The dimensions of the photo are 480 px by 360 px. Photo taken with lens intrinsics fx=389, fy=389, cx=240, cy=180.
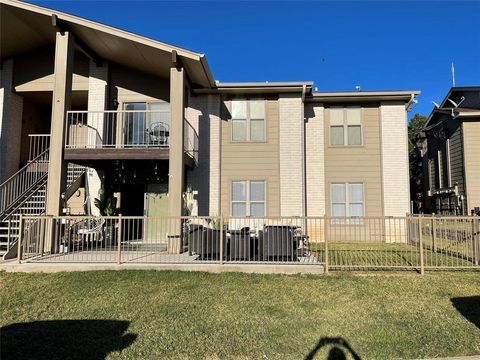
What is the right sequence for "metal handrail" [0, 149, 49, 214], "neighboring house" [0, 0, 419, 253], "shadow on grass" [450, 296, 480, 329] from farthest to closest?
"neighboring house" [0, 0, 419, 253], "metal handrail" [0, 149, 49, 214], "shadow on grass" [450, 296, 480, 329]

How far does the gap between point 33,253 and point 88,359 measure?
6.86 m

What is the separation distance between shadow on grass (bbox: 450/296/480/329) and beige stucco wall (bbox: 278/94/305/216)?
7378 mm

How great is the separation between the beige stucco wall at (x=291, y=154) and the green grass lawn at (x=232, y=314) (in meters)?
5.74

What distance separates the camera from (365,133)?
15242 millimetres

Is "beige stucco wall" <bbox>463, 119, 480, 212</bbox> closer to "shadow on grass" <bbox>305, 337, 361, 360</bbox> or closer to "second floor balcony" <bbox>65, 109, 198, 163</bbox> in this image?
"second floor balcony" <bbox>65, 109, 198, 163</bbox>

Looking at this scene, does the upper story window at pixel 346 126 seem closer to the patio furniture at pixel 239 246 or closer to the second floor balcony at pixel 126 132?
the second floor balcony at pixel 126 132

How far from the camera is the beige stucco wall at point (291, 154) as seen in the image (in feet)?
46.3

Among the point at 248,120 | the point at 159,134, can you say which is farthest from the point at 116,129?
the point at 248,120

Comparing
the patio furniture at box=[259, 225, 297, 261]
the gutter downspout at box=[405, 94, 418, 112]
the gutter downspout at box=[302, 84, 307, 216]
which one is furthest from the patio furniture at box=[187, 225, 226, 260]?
the gutter downspout at box=[405, 94, 418, 112]

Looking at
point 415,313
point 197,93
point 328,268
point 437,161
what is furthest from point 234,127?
point 437,161

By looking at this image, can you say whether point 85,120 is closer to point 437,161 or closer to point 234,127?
point 234,127

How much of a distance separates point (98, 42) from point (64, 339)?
10.1 metres

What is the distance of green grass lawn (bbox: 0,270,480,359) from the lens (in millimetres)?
5062

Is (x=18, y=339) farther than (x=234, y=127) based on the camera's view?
No
